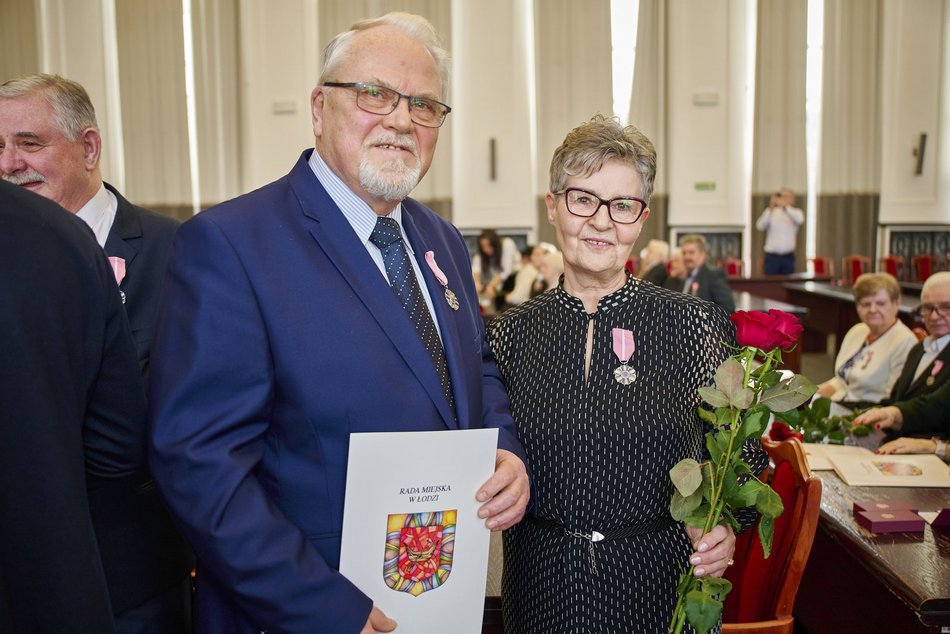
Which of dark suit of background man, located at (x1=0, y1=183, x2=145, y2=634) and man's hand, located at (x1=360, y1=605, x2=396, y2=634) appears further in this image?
man's hand, located at (x1=360, y1=605, x2=396, y2=634)

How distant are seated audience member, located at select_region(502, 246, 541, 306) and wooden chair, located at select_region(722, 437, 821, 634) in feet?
23.2

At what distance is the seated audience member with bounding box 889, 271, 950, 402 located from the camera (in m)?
4.07

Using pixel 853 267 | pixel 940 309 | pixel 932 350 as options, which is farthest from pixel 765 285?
pixel 940 309

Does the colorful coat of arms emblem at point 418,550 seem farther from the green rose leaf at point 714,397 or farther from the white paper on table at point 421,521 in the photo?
the green rose leaf at point 714,397

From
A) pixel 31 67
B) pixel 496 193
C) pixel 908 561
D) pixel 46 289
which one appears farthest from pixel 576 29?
pixel 46 289

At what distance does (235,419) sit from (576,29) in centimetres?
1409

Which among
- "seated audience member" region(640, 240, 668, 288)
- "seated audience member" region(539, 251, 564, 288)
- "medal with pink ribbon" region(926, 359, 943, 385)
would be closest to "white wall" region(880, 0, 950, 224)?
"seated audience member" region(640, 240, 668, 288)

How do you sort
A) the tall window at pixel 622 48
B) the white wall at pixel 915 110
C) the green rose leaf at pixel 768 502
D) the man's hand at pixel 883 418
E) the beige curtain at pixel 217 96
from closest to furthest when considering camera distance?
the green rose leaf at pixel 768 502, the man's hand at pixel 883 418, the white wall at pixel 915 110, the beige curtain at pixel 217 96, the tall window at pixel 622 48

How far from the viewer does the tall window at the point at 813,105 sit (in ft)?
47.4

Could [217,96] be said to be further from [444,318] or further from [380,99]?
[444,318]

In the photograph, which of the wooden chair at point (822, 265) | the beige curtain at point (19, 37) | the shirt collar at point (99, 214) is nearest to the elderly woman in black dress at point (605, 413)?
the shirt collar at point (99, 214)

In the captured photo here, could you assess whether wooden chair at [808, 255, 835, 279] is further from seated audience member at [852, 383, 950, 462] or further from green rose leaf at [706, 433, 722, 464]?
green rose leaf at [706, 433, 722, 464]

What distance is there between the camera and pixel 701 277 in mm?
8383

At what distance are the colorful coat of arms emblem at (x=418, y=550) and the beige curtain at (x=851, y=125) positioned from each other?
14.4m
